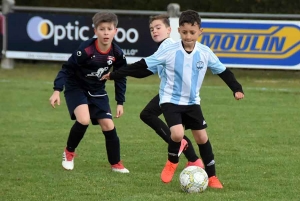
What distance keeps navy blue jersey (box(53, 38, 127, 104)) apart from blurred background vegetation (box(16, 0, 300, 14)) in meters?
13.6

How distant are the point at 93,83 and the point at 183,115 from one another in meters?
1.13

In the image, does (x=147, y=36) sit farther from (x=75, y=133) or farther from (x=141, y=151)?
(x=75, y=133)

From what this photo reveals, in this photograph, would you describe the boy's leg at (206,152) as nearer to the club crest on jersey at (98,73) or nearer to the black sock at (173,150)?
the black sock at (173,150)

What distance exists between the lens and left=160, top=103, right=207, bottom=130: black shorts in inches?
242

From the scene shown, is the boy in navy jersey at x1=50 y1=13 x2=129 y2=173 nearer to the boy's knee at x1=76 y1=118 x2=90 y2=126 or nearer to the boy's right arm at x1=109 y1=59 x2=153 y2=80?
the boy's knee at x1=76 y1=118 x2=90 y2=126

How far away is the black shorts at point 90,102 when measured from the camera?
6.90m

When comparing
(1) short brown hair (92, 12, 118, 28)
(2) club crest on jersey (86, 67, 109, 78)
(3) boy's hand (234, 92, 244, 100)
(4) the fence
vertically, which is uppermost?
(1) short brown hair (92, 12, 118, 28)

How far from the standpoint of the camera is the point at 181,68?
6.06m

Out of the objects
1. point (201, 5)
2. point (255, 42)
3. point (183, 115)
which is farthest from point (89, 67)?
point (201, 5)

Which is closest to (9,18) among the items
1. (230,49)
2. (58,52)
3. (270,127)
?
(58,52)

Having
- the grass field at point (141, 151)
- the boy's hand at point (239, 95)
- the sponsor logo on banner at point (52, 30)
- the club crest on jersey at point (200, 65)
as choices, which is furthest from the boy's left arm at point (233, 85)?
the sponsor logo on banner at point (52, 30)

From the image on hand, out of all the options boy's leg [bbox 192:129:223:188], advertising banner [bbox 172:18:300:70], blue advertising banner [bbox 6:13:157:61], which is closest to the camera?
boy's leg [bbox 192:129:223:188]

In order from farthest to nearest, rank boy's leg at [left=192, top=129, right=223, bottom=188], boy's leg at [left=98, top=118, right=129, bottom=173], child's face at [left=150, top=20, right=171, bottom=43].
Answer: child's face at [left=150, top=20, right=171, bottom=43]
boy's leg at [left=98, top=118, right=129, bottom=173]
boy's leg at [left=192, top=129, right=223, bottom=188]

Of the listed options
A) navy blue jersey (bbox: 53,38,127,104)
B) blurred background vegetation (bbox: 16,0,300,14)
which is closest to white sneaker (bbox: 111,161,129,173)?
navy blue jersey (bbox: 53,38,127,104)
